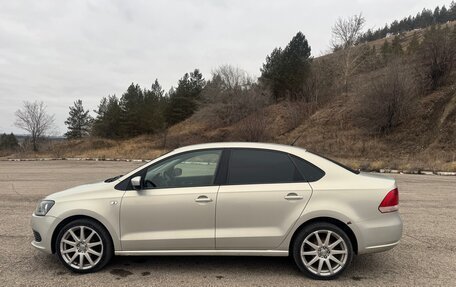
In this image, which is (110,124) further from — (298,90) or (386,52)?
(386,52)

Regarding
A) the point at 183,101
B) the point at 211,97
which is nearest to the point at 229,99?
the point at 211,97

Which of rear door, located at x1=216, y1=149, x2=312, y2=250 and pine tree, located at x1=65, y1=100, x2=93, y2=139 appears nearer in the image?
rear door, located at x1=216, y1=149, x2=312, y2=250

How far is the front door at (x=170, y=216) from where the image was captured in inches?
169

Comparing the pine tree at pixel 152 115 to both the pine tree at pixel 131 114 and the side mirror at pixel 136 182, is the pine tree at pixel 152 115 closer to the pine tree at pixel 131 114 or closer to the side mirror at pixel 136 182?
the pine tree at pixel 131 114

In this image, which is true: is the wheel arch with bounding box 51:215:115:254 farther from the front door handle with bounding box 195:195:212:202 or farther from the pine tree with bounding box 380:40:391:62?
the pine tree with bounding box 380:40:391:62

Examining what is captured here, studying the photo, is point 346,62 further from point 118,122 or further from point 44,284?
point 44,284

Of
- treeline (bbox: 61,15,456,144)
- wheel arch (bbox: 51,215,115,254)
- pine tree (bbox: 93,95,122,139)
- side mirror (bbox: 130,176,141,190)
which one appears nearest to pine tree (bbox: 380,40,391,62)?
treeline (bbox: 61,15,456,144)

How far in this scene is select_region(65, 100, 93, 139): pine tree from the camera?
81.4 metres

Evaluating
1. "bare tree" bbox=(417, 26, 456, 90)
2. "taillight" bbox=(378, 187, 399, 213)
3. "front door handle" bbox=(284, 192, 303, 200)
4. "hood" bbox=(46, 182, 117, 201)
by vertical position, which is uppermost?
"bare tree" bbox=(417, 26, 456, 90)

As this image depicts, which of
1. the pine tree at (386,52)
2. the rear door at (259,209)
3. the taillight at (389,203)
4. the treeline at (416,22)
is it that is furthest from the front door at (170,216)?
the treeline at (416,22)

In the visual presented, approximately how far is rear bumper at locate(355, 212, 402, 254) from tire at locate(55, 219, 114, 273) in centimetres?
297

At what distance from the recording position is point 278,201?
166 inches

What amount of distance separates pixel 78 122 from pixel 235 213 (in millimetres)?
85877

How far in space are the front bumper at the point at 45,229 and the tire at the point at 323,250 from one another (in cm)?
292
